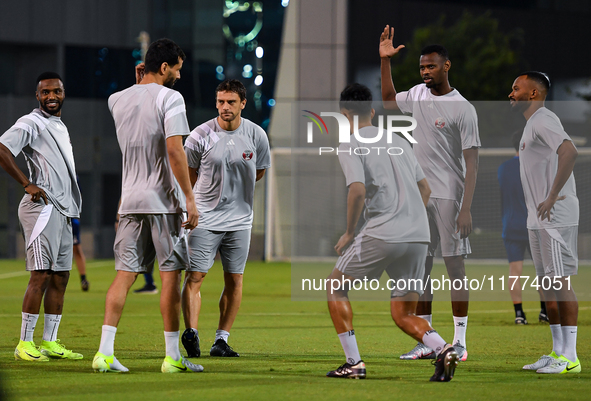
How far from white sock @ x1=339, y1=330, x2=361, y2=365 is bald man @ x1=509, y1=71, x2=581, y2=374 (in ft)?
5.13

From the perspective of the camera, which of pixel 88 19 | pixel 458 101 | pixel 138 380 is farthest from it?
pixel 88 19

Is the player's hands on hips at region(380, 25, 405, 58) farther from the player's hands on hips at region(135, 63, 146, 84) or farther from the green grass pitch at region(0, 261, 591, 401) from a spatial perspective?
the green grass pitch at region(0, 261, 591, 401)

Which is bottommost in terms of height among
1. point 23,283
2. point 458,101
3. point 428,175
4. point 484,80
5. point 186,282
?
point 23,283

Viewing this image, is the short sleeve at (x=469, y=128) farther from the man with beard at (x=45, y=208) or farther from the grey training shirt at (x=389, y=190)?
the man with beard at (x=45, y=208)

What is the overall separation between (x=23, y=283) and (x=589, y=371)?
1267 centimetres

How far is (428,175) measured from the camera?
7.37 meters

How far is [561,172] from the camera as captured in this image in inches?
258

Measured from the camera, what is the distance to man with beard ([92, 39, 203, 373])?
609 centimetres

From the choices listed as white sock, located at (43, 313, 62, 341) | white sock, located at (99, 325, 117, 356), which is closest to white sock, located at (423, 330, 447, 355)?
white sock, located at (99, 325, 117, 356)

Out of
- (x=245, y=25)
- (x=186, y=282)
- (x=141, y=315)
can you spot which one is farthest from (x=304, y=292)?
(x=245, y=25)

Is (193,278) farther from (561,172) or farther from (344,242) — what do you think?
(561,172)

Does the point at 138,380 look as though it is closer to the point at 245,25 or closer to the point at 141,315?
the point at 141,315

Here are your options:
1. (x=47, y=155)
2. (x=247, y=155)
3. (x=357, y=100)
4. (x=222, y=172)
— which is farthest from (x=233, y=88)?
(x=357, y=100)

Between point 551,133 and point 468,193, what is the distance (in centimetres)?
94
